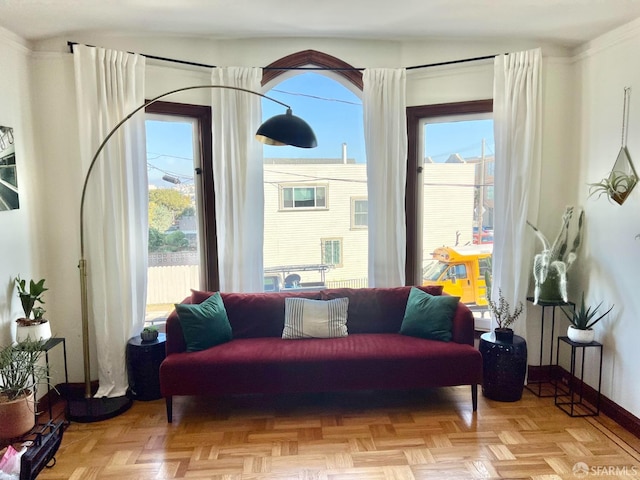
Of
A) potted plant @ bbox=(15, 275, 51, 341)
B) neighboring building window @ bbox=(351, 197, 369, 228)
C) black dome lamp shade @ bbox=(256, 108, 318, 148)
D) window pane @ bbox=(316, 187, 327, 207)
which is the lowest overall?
potted plant @ bbox=(15, 275, 51, 341)

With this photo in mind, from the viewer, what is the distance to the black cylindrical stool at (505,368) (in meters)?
3.14

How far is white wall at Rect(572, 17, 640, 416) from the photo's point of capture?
111 inches

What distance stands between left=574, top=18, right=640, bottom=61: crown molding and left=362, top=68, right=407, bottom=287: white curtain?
1.38 metres

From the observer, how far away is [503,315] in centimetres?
344

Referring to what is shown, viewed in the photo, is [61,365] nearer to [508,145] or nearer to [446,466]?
[446,466]

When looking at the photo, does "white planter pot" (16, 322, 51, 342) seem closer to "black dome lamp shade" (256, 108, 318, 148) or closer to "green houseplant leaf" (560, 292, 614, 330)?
"black dome lamp shade" (256, 108, 318, 148)

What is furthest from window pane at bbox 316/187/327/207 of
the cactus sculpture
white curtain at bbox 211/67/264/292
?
the cactus sculpture

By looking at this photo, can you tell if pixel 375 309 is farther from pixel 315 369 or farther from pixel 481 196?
pixel 481 196

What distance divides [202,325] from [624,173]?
3.12 m

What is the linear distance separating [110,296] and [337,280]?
189cm

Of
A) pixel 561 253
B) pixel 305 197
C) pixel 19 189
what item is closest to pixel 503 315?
pixel 561 253

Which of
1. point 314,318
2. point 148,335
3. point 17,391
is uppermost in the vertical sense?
point 314,318

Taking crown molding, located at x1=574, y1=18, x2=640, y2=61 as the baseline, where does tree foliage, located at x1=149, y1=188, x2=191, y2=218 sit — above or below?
below

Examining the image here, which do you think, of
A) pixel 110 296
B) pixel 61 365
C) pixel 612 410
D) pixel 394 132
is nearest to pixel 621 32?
pixel 394 132
